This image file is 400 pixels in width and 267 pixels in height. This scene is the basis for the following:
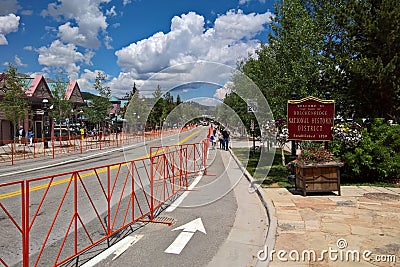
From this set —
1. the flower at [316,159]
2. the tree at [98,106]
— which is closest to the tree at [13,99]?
the tree at [98,106]

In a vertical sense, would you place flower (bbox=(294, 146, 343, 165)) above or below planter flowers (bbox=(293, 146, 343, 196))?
above

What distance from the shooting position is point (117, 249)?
578cm

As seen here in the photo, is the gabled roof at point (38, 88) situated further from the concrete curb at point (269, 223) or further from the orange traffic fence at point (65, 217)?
the concrete curb at point (269, 223)

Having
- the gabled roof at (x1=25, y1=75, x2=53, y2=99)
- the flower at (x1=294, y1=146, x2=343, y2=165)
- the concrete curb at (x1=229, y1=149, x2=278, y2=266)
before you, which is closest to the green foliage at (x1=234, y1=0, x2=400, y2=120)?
the flower at (x1=294, y1=146, x2=343, y2=165)

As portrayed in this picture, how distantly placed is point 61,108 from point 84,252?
31204 millimetres

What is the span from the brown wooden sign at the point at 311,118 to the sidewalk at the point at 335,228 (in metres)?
1.99

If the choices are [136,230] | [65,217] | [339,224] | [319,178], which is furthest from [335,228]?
[65,217]

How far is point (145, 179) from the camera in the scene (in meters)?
13.0

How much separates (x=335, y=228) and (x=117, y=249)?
4.23 meters

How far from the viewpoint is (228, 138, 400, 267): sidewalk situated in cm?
519

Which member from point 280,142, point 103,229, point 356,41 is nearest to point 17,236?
point 103,229

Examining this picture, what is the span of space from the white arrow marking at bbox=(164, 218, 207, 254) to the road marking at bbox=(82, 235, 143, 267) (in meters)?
0.75

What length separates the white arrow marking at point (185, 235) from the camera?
19.1 ft

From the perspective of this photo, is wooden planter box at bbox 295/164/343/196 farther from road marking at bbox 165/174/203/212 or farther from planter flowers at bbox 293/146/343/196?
road marking at bbox 165/174/203/212
